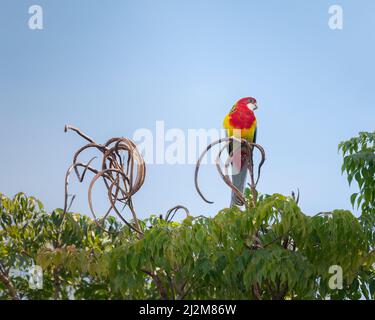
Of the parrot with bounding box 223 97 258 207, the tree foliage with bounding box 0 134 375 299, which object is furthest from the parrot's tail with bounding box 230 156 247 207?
the parrot with bounding box 223 97 258 207

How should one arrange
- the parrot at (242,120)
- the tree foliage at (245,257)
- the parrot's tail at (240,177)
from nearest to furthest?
the tree foliage at (245,257)
the parrot's tail at (240,177)
the parrot at (242,120)

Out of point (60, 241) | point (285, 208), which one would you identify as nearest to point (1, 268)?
point (60, 241)

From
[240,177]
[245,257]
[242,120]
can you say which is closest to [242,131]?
[242,120]

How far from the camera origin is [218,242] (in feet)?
15.7

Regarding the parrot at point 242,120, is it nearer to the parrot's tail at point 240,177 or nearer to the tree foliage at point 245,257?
the parrot's tail at point 240,177

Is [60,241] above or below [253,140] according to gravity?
below

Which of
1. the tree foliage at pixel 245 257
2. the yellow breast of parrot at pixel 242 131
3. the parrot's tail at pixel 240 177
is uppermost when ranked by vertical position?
the yellow breast of parrot at pixel 242 131

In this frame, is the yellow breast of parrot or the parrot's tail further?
the yellow breast of parrot

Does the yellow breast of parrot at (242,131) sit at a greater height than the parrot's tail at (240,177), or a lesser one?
greater

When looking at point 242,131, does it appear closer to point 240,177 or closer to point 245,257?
point 240,177

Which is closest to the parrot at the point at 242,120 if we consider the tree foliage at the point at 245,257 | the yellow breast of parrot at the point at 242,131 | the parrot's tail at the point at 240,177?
the yellow breast of parrot at the point at 242,131

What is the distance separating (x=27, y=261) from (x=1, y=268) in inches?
11.6

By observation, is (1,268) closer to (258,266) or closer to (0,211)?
(0,211)

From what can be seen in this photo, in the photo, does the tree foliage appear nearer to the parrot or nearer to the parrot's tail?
the parrot's tail
